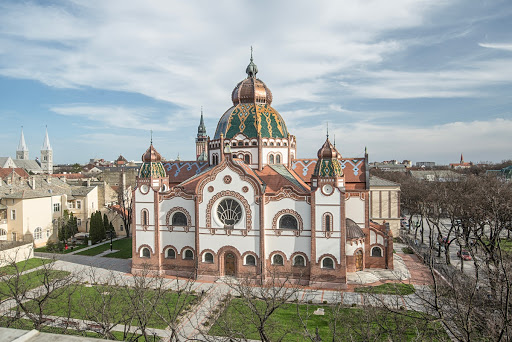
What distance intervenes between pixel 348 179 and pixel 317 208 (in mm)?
9068

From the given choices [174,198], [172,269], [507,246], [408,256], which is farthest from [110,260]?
[507,246]

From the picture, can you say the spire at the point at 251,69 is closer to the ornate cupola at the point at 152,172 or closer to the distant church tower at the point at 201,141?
the ornate cupola at the point at 152,172

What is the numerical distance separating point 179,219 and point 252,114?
40.8 ft

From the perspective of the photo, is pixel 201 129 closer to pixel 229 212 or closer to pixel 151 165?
pixel 151 165

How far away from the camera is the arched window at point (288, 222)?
28.5 meters

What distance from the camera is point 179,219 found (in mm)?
30953

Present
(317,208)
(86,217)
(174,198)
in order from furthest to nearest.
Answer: (86,217), (174,198), (317,208)

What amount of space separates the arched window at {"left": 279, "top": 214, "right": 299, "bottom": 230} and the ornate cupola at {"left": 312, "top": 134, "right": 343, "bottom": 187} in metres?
3.24

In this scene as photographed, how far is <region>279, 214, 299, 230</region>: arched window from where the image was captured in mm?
28530

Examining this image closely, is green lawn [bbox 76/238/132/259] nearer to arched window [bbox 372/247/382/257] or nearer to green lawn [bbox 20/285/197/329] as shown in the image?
green lawn [bbox 20/285/197/329]

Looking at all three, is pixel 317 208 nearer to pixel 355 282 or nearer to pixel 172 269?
pixel 355 282

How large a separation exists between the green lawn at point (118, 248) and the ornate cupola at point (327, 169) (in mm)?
22160

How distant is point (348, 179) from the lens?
35562mm

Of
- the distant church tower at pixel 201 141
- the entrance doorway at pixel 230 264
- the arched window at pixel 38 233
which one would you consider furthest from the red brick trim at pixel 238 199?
the distant church tower at pixel 201 141
